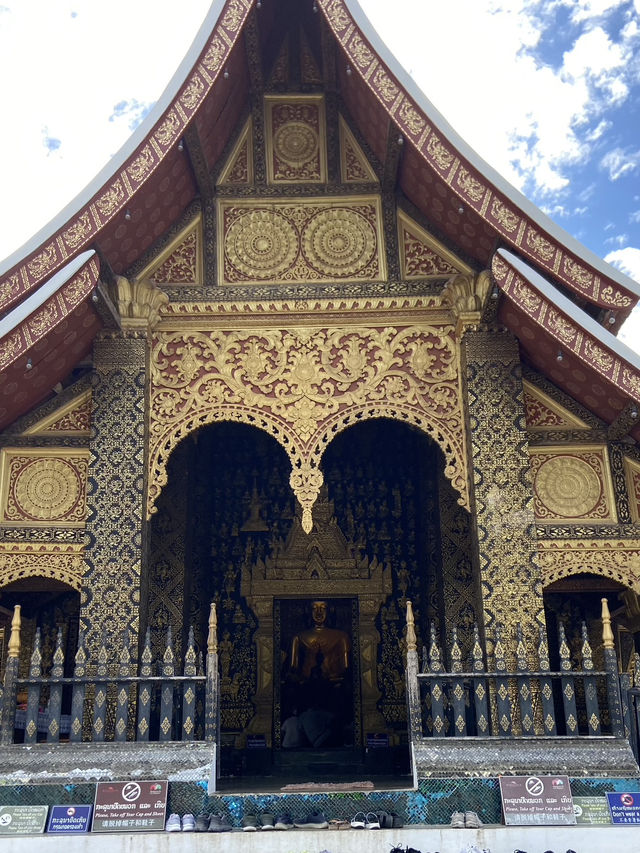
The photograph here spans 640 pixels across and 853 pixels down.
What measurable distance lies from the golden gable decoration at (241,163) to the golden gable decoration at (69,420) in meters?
2.06

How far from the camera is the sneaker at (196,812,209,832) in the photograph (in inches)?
202

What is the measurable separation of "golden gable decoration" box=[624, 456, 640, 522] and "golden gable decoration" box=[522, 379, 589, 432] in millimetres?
393

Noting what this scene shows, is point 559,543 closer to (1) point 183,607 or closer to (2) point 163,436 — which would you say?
(2) point 163,436

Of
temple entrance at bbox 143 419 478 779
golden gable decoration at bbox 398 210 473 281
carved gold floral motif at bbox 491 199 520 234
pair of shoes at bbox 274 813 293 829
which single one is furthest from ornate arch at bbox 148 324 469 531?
pair of shoes at bbox 274 813 293 829

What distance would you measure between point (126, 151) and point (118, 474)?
7.32 ft

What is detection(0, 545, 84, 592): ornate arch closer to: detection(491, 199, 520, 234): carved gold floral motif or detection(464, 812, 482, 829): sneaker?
detection(464, 812, 482, 829): sneaker

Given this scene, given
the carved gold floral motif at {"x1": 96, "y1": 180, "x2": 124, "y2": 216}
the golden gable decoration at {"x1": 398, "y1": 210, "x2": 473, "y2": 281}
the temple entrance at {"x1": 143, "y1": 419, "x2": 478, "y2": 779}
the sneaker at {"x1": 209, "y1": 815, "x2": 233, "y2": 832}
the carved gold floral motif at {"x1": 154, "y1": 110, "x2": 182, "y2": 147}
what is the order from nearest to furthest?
1. the sneaker at {"x1": 209, "y1": 815, "x2": 233, "y2": 832}
2. the carved gold floral motif at {"x1": 96, "y1": 180, "x2": 124, "y2": 216}
3. the carved gold floral motif at {"x1": 154, "y1": 110, "x2": 182, "y2": 147}
4. the golden gable decoration at {"x1": 398, "y1": 210, "x2": 473, "y2": 281}
5. the temple entrance at {"x1": 143, "y1": 419, "x2": 478, "y2": 779}

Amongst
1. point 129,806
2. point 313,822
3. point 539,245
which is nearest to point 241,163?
point 539,245

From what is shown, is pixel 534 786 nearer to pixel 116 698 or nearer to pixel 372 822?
pixel 372 822

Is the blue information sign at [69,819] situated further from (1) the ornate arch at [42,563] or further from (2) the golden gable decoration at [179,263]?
(2) the golden gable decoration at [179,263]

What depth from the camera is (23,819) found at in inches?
206

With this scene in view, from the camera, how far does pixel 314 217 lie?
23.8ft

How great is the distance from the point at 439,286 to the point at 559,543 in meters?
2.10

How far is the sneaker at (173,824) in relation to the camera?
16.9 feet
